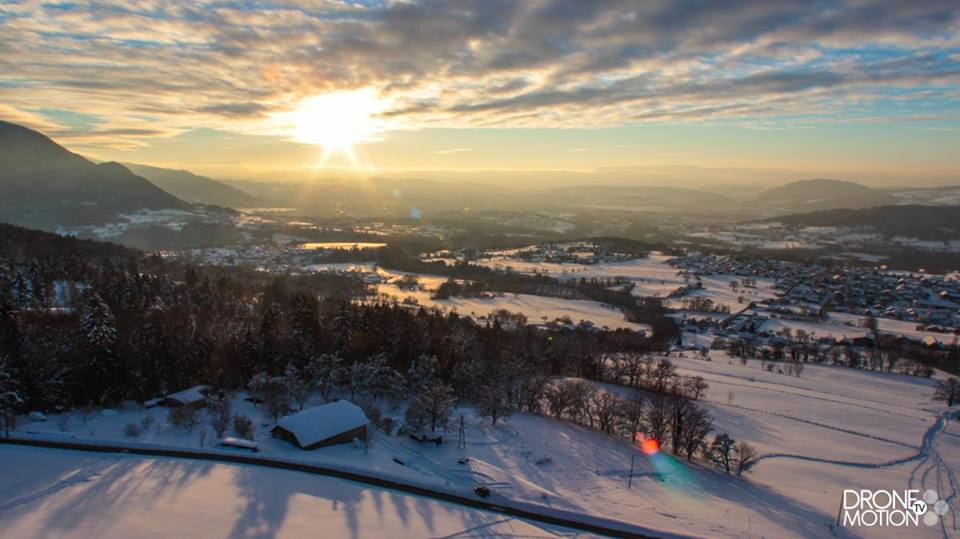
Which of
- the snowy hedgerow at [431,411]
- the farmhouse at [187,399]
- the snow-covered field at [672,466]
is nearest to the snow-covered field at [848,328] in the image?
the snow-covered field at [672,466]

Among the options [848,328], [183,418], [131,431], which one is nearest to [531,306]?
[848,328]

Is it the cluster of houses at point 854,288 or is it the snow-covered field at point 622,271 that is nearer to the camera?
the cluster of houses at point 854,288

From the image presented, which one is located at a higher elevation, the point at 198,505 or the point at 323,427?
the point at 323,427

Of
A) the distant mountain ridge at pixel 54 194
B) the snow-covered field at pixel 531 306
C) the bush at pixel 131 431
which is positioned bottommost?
the snow-covered field at pixel 531 306

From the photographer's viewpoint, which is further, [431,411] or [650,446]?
[650,446]

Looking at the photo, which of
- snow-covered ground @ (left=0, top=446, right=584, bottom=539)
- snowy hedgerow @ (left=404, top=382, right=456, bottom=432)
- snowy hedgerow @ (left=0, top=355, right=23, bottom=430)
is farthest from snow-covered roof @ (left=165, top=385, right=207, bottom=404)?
snowy hedgerow @ (left=404, top=382, right=456, bottom=432)

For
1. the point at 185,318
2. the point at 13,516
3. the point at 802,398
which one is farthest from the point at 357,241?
the point at 13,516

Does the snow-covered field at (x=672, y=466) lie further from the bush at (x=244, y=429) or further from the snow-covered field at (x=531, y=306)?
the snow-covered field at (x=531, y=306)

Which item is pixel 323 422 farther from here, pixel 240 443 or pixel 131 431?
pixel 131 431
